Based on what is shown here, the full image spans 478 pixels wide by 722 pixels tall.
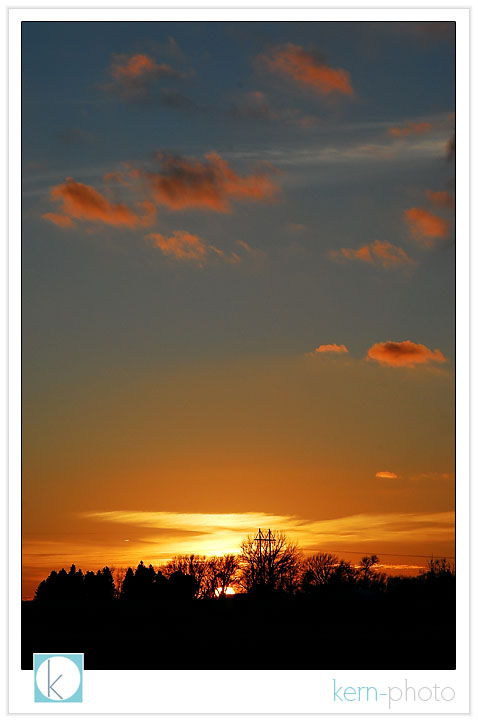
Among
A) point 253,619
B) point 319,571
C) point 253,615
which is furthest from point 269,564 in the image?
point 253,619

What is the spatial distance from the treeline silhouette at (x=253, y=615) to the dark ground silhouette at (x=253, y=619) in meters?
0.02

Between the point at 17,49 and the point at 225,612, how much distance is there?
9809 mm

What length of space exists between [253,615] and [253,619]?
704 mm

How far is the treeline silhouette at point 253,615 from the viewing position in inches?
275

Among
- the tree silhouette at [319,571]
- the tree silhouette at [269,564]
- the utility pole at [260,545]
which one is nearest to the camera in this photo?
the tree silhouette at [319,571]
